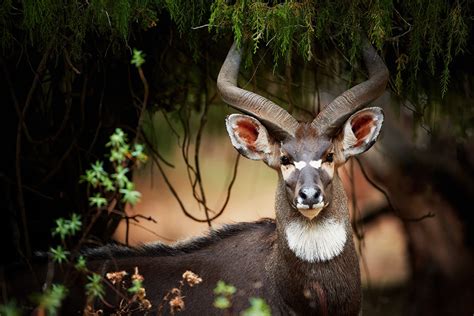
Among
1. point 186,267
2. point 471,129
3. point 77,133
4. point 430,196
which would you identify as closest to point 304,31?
point 186,267

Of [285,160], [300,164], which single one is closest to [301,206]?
[300,164]

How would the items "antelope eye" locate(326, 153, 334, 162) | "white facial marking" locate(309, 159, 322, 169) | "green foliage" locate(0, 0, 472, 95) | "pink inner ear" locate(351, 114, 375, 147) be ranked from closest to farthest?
"white facial marking" locate(309, 159, 322, 169)
"antelope eye" locate(326, 153, 334, 162)
"green foliage" locate(0, 0, 472, 95)
"pink inner ear" locate(351, 114, 375, 147)


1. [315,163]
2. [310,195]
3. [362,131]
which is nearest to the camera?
[310,195]

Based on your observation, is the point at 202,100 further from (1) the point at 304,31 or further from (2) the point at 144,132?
(1) the point at 304,31

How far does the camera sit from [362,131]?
7.39 meters

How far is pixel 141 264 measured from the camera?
826cm

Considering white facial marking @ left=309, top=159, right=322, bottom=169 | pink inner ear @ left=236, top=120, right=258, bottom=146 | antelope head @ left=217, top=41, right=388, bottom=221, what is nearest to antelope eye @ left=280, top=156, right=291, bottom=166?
antelope head @ left=217, top=41, right=388, bottom=221

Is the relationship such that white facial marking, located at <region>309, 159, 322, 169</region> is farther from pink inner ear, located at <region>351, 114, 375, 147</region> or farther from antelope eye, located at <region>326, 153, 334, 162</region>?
pink inner ear, located at <region>351, 114, 375, 147</region>

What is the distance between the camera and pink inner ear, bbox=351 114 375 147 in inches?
289

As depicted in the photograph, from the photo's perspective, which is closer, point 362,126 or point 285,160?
point 285,160

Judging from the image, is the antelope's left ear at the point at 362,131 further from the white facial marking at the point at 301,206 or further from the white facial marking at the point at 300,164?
the white facial marking at the point at 301,206

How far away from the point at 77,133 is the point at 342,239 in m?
3.49

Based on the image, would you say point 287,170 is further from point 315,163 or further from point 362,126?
point 362,126

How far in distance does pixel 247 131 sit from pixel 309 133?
0.48 m
